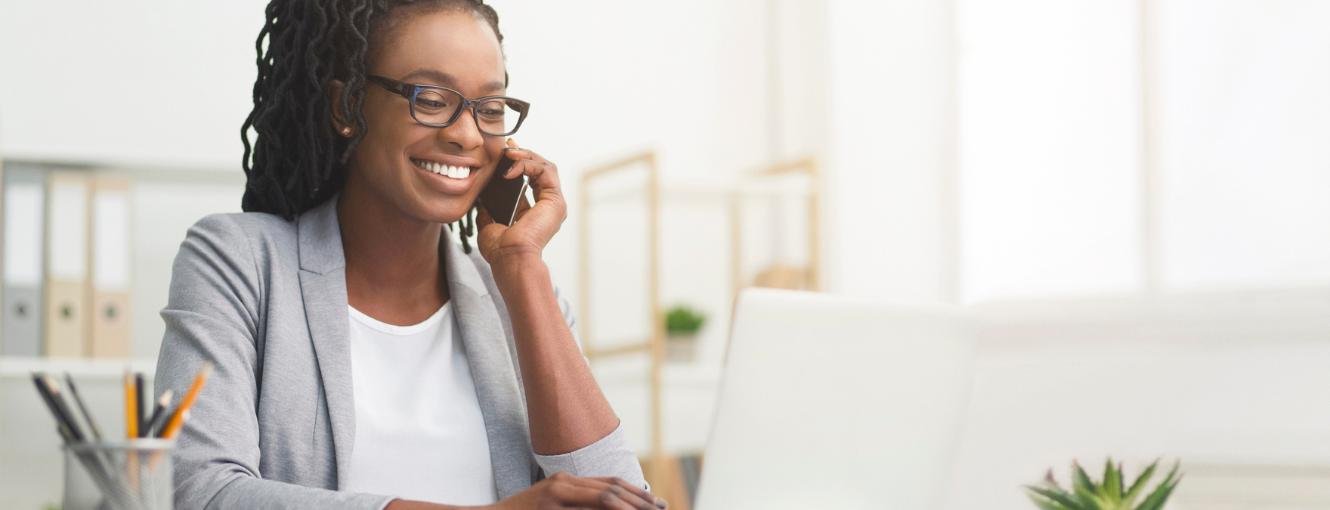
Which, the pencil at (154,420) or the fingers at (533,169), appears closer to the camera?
the pencil at (154,420)

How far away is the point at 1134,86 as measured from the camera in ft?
8.98

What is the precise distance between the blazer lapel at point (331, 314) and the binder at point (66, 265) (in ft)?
4.23

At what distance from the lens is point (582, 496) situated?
886 mm

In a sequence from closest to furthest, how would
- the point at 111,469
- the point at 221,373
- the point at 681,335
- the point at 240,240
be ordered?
the point at 111,469 → the point at 221,373 → the point at 240,240 → the point at 681,335

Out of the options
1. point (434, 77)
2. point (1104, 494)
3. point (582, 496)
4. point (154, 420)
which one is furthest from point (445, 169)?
point (1104, 494)

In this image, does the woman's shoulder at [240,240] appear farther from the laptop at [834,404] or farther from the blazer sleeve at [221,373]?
the laptop at [834,404]

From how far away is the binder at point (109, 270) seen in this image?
88.0 inches

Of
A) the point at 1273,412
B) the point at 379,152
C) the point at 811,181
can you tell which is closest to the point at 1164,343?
the point at 1273,412

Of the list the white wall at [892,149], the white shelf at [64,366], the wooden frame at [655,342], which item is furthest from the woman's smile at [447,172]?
the white wall at [892,149]

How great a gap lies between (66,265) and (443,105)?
1.45 meters

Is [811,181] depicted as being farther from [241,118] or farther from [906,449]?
[906,449]

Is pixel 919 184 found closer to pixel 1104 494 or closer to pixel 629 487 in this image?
pixel 1104 494

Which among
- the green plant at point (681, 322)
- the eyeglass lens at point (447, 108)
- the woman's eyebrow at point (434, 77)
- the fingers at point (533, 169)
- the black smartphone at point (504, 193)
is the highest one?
the woman's eyebrow at point (434, 77)

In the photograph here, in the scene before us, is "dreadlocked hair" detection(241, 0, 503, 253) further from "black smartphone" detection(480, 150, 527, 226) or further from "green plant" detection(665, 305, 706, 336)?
"green plant" detection(665, 305, 706, 336)
